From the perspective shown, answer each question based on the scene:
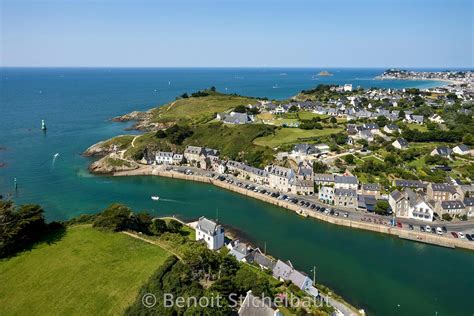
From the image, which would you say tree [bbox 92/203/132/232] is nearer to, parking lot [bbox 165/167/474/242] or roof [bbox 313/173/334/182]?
parking lot [bbox 165/167/474/242]

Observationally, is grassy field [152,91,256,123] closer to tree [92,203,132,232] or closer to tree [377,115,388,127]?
tree [377,115,388,127]

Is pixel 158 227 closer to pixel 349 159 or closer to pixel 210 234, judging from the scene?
pixel 210 234

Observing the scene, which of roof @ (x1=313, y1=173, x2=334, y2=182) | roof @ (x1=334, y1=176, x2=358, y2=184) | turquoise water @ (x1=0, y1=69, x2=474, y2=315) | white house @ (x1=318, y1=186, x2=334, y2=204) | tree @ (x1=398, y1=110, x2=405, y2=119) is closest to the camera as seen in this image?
turquoise water @ (x1=0, y1=69, x2=474, y2=315)

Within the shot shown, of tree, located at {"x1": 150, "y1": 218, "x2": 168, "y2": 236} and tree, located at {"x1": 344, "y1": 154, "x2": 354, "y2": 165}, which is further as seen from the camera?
tree, located at {"x1": 344, "y1": 154, "x2": 354, "y2": 165}

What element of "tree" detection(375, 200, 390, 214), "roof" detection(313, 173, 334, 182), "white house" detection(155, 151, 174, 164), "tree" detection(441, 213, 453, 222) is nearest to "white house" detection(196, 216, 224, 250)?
"tree" detection(375, 200, 390, 214)

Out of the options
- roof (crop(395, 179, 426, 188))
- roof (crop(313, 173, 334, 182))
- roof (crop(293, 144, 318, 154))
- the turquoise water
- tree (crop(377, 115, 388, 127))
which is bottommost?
the turquoise water

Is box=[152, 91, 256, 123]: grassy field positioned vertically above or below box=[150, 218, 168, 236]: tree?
above

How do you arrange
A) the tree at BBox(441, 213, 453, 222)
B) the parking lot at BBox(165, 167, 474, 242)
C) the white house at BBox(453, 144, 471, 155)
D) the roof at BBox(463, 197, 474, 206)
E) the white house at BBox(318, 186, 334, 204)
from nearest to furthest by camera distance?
the parking lot at BBox(165, 167, 474, 242) < the tree at BBox(441, 213, 453, 222) < the roof at BBox(463, 197, 474, 206) < the white house at BBox(318, 186, 334, 204) < the white house at BBox(453, 144, 471, 155)
